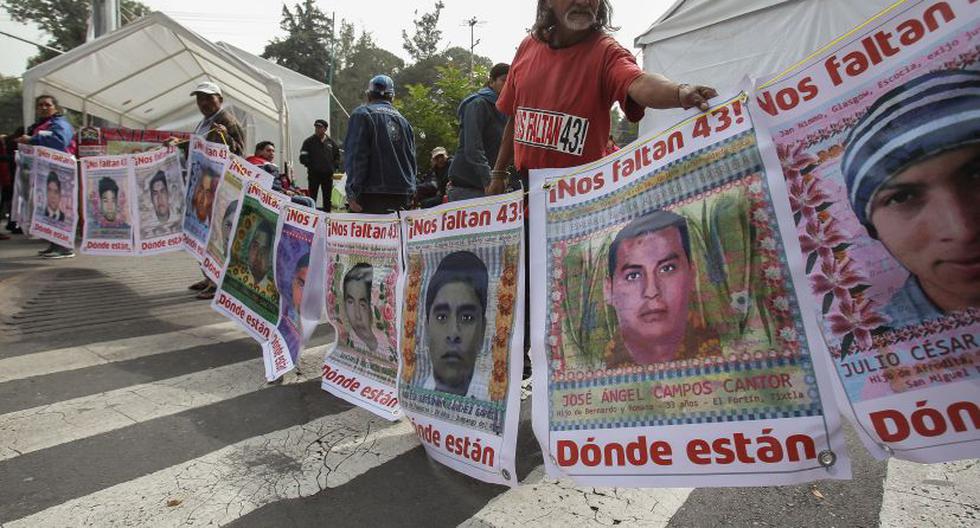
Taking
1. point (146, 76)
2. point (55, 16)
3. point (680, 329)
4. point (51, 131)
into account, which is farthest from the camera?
point (55, 16)

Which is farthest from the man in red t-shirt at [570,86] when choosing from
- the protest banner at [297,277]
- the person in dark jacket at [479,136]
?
the person in dark jacket at [479,136]

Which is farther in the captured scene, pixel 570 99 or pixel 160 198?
pixel 160 198

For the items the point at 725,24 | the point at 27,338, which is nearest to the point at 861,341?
the point at 27,338

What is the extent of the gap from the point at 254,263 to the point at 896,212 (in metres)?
3.69

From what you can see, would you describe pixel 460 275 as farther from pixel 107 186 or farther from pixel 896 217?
pixel 107 186

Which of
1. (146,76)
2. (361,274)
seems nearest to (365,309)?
(361,274)

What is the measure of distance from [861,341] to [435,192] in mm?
9178

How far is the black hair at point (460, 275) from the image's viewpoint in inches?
94.0

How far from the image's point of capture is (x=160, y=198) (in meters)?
5.66

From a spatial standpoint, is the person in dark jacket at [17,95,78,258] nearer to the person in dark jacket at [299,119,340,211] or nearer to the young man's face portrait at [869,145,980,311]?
the person in dark jacket at [299,119,340,211]

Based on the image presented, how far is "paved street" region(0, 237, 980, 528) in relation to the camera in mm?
2145

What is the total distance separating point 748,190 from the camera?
5.40 ft

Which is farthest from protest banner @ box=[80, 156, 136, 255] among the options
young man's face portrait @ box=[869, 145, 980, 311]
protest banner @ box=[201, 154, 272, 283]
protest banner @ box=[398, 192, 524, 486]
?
young man's face portrait @ box=[869, 145, 980, 311]

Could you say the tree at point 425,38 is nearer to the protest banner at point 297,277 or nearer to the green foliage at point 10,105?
the green foliage at point 10,105
